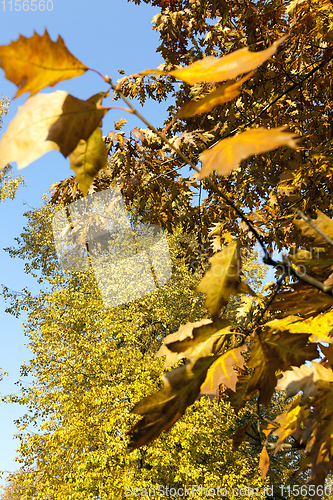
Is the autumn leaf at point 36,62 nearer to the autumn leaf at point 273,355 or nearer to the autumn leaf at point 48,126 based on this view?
the autumn leaf at point 48,126

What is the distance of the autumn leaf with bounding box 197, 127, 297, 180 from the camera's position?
1.32 ft

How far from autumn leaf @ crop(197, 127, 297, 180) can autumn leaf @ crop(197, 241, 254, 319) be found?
0.68 ft

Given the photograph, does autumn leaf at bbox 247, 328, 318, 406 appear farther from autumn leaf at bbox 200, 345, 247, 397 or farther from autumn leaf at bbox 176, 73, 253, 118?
autumn leaf at bbox 176, 73, 253, 118

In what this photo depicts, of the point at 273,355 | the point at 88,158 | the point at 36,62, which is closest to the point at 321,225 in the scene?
the point at 273,355

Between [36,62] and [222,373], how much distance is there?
700 mm

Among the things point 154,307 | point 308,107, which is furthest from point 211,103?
point 154,307

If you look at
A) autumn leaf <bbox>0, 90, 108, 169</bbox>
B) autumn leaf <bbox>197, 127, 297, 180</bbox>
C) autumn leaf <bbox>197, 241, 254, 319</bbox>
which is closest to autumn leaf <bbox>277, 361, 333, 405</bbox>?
autumn leaf <bbox>197, 241, 254, 319</bbox>

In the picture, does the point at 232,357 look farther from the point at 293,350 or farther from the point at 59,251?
the point at 59,251

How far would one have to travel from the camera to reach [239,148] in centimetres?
43

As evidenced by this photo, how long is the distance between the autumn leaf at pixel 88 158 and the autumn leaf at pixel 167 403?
371 mm

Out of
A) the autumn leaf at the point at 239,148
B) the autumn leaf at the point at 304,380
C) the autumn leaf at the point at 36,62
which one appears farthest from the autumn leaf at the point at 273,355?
the autumn leaf at the point at 36,62

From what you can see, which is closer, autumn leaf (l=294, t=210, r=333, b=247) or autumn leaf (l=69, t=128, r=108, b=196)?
autumn leaf (l=69, t=128, r=108, b=196)

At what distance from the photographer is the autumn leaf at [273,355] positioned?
2.50ft

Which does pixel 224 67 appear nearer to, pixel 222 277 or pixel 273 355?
pixel 222 277
